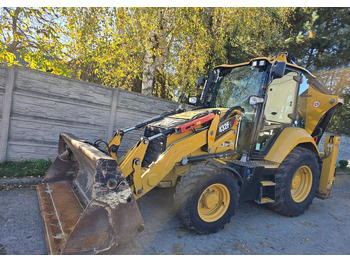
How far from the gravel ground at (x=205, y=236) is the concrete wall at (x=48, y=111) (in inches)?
45.8

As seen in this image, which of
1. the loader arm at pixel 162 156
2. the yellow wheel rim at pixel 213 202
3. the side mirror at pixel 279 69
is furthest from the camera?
the side mirror at pixel 279 69

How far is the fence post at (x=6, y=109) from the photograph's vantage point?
4.65 m

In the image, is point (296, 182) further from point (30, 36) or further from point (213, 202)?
point (30, 36)

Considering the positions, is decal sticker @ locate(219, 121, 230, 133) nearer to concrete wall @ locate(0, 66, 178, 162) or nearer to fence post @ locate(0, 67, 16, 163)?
concrete wall @ locate(0, 66, 178, 162)

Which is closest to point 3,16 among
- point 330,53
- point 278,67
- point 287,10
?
point 278,67

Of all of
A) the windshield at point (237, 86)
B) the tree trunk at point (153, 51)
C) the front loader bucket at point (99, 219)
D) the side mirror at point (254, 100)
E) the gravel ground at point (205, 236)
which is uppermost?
the tree trunk at point (153, 51)

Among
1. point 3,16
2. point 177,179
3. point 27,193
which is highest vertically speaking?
point 3,16

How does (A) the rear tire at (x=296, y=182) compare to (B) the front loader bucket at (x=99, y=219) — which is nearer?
(B) the front loader bucket at (x=99, y=219)

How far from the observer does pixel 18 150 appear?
16.2 feet

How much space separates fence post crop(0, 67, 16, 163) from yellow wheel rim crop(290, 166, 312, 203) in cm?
561

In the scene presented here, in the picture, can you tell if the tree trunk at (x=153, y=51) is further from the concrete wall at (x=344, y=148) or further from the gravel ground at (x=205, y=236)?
the concrete wall at (x=344, y=148)

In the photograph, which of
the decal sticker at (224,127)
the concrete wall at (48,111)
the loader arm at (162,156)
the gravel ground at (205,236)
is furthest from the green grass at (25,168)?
the decal sticker at (224,127)

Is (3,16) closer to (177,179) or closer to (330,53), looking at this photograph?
(177,179)

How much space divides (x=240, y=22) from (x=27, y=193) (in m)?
7.96
